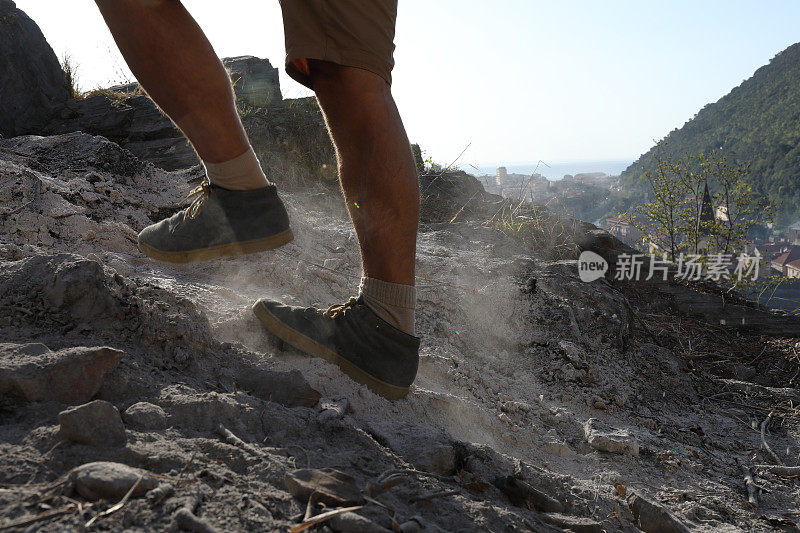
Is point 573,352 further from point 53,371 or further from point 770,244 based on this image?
point 770,244

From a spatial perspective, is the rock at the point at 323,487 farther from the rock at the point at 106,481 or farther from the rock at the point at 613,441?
the rock at the point at 613,441

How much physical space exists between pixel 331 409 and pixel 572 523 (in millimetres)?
661

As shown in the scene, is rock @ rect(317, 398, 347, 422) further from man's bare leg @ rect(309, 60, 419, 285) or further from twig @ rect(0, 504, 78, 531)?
twig @ rect(0, 504, 78, 531)

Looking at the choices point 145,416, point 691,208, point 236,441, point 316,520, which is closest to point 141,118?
point 145,416

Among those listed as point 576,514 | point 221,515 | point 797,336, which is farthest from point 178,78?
point 797,336

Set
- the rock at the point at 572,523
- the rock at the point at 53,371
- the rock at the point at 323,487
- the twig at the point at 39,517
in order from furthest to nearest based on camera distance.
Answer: the rock at the point at 572,523 → the rock at the point at 53,371 → the rock at the point at 323,487 → the twig at the point at 39,517

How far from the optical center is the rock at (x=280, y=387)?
59.5 inches

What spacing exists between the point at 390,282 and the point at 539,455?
87 centimetres

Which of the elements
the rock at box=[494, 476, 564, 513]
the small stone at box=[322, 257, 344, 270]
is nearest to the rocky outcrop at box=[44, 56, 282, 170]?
the small stone at box=[322, 257, 344, 270]

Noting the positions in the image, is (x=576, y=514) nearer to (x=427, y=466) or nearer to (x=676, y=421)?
(x=427, y=466)

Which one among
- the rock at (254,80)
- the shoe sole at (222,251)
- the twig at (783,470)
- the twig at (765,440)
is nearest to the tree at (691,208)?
the rock at (254,80)

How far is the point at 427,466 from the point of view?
4.38 feet

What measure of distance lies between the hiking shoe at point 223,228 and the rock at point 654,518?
4.42ft

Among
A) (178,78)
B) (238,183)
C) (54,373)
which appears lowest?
(54,373)
